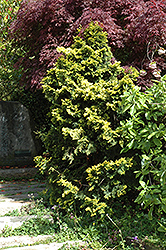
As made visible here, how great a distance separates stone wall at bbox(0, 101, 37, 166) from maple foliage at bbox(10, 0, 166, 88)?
2.08 metres

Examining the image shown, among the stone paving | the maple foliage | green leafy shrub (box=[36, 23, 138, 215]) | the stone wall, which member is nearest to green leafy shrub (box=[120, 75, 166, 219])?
green leafy shrub (box=[36, 23, 138, 215])

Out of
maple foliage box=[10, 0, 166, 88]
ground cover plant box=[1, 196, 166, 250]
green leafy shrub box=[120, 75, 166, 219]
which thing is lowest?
ground cover plant box=[1, 196, 166, 250]

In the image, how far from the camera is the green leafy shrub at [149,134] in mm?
2727

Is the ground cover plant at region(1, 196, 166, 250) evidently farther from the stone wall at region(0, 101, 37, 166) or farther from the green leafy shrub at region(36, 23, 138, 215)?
the stone wall at region(0, 101, 37, 166)

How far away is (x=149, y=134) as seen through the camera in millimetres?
2885

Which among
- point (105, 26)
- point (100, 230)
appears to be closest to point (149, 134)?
point (100, 230)

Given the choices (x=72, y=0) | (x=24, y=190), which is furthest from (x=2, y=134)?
(x=72, y=0)

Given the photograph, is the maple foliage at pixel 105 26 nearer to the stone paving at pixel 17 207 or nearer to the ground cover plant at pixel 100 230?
the stone paving at pixel 17 207

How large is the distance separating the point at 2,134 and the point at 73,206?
3.89 metres

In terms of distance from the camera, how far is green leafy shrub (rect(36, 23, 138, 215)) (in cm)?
313

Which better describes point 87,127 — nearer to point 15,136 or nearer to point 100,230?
point 100,230

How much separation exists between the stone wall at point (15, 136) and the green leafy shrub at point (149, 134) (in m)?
4.10

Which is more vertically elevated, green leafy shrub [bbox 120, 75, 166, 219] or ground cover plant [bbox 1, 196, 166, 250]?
green leafy shrub [bbox 120, 75, 166, 219]

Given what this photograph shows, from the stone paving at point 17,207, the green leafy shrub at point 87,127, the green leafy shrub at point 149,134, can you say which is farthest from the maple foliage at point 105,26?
the stone paving at point 17,207
